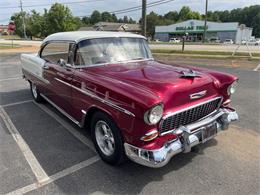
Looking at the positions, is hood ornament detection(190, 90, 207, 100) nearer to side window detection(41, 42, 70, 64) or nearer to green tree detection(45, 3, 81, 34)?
side window detection(41, 42, 70, 64)

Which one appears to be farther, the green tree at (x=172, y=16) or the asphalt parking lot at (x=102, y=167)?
the green tree at (x=172, y=16)

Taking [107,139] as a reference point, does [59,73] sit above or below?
above

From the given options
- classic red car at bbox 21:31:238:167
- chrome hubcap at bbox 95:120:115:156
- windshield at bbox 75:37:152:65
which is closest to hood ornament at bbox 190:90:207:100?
classic red car at bbox 21:31:238:167

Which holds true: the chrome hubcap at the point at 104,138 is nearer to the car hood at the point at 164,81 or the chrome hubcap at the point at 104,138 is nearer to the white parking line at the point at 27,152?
the car hood at the point at 164,81

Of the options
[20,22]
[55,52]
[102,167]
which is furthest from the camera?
[20,22]

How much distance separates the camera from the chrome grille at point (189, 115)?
2.92m

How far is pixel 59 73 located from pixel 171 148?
253 centimetres

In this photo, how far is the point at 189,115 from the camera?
319cm

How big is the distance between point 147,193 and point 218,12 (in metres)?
132

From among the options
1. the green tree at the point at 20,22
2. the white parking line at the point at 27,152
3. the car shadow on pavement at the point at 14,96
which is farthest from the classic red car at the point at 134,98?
the green tree at the point at 20,22

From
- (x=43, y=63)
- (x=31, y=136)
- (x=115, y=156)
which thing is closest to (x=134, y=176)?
(x=115, y=156)

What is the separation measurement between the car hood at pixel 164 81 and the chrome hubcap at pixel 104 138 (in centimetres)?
69

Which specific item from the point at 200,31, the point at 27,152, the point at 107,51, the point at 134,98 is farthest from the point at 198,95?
the point at 200,31

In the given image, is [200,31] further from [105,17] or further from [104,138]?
[104,138]
